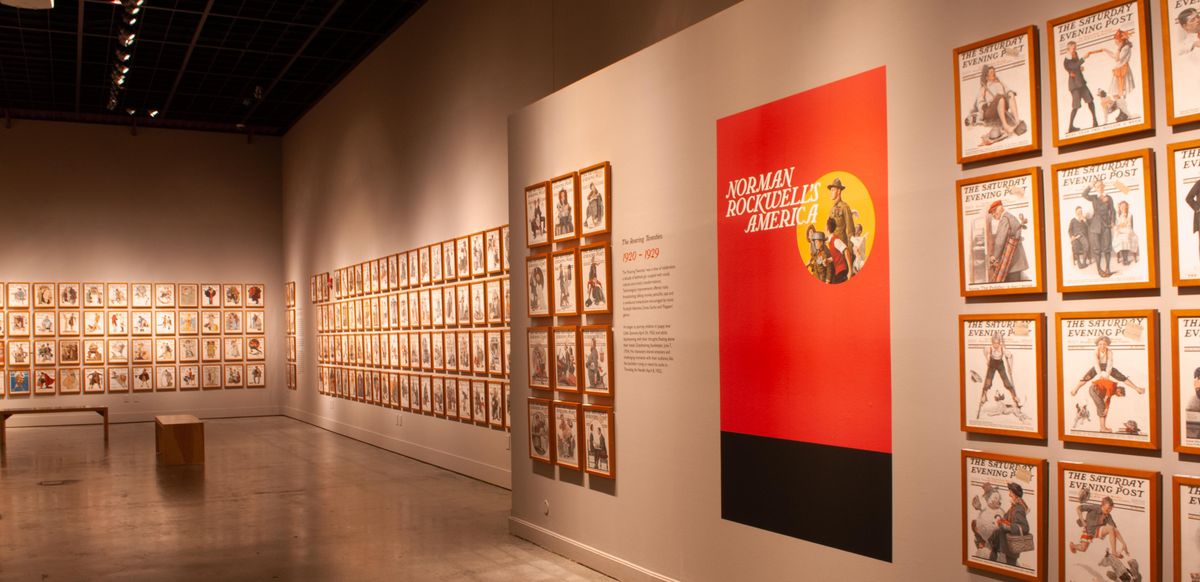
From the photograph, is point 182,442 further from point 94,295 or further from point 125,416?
point 94,295

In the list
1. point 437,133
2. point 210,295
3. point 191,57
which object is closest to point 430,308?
point 437,133

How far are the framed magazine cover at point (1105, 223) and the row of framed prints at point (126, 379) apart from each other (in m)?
27.4

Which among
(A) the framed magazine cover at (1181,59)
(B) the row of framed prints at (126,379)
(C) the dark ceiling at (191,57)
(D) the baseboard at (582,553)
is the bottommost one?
(D) the baseboard at (582,553)

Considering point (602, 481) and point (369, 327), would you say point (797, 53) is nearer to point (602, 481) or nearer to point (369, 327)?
point (602, 481)

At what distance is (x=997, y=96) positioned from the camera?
534 cm

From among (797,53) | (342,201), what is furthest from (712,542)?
(342,201)

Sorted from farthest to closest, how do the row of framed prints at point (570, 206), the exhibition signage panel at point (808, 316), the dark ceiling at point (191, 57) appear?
the dark ceiling at point (191, 57) → the row of framed prints at point (570, 206) → the exhibition signage panel at point (808, 316)

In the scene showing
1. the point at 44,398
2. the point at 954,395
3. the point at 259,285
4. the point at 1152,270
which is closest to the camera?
the point at 1152,270

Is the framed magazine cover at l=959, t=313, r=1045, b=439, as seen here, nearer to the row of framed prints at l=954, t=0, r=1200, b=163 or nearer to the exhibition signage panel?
the exhibition signage panel

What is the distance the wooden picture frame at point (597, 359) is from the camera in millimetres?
8875

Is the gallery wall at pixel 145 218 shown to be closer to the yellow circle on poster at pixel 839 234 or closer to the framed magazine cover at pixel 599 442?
the framed magazine cover at pixel 599 442

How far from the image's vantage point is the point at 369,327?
21078 mm

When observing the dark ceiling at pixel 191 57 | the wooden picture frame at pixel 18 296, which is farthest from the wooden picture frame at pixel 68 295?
the dark ceiling at pixel 191 57

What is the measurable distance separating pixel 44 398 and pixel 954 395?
1079 inches
